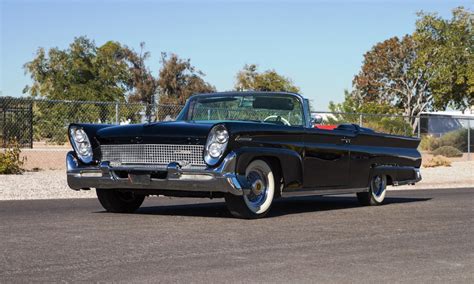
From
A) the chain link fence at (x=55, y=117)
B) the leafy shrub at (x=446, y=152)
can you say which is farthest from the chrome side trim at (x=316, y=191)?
the leafy shrub at (x=446, y=152)

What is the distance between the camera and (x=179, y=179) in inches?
356

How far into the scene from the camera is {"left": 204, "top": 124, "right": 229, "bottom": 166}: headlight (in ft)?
29.5

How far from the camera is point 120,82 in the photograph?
69000 millimetres

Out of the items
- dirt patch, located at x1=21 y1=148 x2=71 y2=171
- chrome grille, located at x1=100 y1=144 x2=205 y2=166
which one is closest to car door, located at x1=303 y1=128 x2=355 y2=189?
chrome grille, located at x1=100 y1=144 x2=205 y2=166

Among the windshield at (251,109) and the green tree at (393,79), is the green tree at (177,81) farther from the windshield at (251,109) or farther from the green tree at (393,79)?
the windshield at (251,109)

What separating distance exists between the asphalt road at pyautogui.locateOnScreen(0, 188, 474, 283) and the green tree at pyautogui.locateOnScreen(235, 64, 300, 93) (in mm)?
57035

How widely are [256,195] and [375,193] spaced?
312 cm

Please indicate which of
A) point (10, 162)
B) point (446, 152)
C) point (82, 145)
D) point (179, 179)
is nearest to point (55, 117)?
point (10, 162)

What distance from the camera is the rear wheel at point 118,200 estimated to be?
1030cm

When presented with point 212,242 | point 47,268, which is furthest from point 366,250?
point 47,268

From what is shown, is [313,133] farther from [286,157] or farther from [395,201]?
[395,201]

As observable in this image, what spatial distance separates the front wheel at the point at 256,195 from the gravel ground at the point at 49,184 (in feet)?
17.9

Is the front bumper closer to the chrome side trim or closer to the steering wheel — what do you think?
the chrome side trim

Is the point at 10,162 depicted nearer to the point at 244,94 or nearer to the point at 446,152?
the point at 244,94
